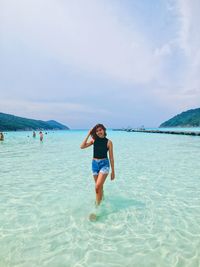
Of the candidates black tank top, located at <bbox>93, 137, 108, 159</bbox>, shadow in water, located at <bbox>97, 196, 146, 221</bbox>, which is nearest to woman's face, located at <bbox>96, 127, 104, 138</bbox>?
black tank top, located at <bbox>93, 137, 108, 159</bbox>

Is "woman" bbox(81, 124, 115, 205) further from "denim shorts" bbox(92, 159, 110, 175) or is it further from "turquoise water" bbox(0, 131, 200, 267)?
"turquoise water" bbox(0, 131, 200, 267)

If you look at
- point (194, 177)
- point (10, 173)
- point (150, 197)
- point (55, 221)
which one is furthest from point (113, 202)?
point (10, 173)

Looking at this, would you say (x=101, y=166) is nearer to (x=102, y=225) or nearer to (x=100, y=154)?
(x=100, y=154)

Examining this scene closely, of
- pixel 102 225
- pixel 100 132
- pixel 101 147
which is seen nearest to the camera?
pixel 102 225

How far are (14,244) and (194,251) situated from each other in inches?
141

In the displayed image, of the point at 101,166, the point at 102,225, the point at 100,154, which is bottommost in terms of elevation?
the point at 102,225

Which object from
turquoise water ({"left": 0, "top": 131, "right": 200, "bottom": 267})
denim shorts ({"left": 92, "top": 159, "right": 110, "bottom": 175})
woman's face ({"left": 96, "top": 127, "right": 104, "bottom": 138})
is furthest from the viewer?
denim shorts ({"left": 92, "top": 159, "right": 110, "bottom": 175})

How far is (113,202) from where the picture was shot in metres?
7.37

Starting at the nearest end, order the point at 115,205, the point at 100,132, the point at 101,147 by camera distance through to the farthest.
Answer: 1. the point at 100,132
2. the point at 101,147
3. the point at 115,205

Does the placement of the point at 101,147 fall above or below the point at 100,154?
above

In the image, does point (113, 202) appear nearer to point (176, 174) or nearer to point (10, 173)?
point (176, 174)

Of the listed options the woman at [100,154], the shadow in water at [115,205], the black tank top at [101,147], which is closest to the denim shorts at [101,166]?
the woman at [100,154]

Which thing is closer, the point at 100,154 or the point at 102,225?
the point at 102,225

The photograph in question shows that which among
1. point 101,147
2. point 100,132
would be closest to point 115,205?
point 101,147
